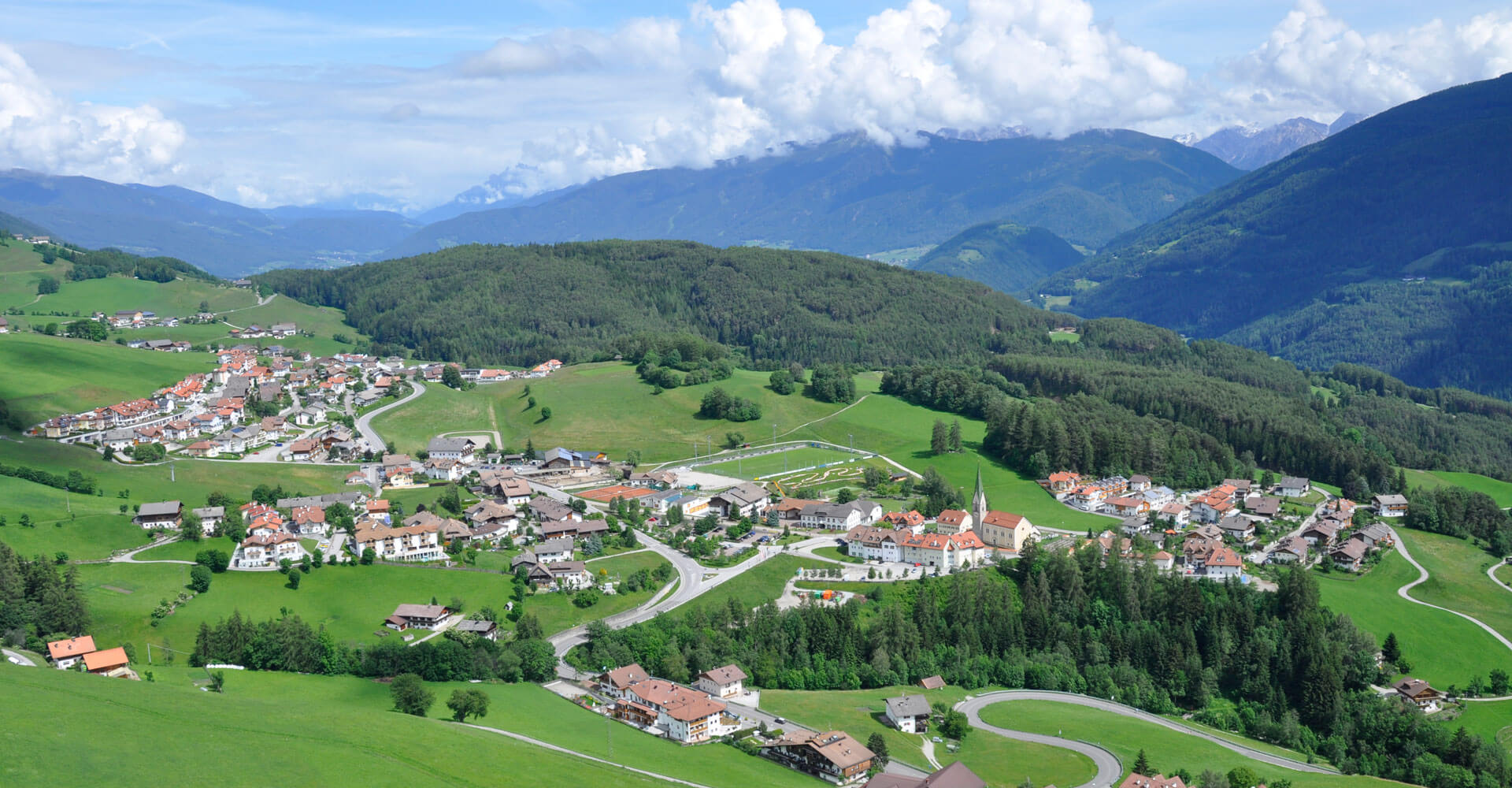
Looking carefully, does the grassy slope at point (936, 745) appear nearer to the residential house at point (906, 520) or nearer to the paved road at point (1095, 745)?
the paved road at point (1095, 745)

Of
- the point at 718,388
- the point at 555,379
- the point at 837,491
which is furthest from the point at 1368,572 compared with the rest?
the point at 555,379

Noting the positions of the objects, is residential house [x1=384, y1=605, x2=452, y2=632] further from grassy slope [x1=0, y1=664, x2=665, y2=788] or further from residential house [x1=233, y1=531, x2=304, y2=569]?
grassy slope [x1=0, y1=664, x2=665, y2=788]

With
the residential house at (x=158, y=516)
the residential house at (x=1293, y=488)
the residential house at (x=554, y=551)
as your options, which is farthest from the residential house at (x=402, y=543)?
the residential house at (x=1293, y=488)

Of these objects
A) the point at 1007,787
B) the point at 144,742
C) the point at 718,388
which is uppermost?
the point at 718,388

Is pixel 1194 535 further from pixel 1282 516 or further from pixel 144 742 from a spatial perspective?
pixel 144 742

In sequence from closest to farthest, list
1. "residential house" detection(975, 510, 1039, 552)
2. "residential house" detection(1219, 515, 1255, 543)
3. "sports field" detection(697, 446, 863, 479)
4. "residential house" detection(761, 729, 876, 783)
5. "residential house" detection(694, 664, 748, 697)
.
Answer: "residential house" detection(761, 729, 876, 783) → "residential house" detection(694, 664, 748, 697) → "residential house" detection(975, 510, 1039, 552) → "residential house" detection(1219, 515, 1255, 543) → "sports field" detection(697, 446, 863, 479)

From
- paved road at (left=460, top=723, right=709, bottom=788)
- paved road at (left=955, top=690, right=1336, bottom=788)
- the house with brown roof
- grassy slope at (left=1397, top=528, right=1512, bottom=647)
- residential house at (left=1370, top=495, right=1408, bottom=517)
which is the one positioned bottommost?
paved road at (left=955, top=690, right=1336, bottom=788)

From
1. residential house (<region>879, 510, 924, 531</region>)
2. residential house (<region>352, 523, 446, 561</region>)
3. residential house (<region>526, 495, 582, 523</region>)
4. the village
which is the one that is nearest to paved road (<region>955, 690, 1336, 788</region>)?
the village
